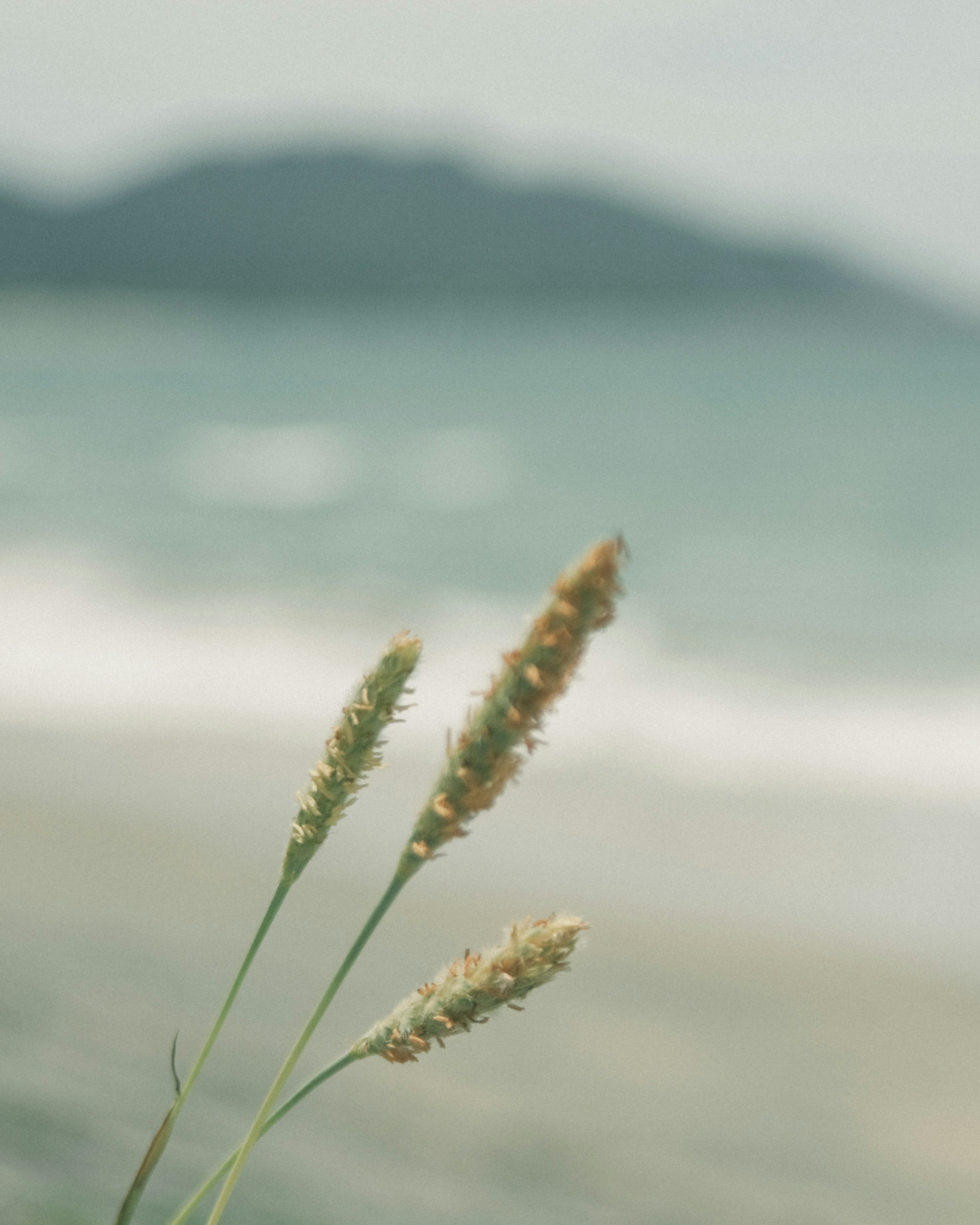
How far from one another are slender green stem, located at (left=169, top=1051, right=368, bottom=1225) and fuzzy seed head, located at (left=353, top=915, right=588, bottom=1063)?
0.05 feet

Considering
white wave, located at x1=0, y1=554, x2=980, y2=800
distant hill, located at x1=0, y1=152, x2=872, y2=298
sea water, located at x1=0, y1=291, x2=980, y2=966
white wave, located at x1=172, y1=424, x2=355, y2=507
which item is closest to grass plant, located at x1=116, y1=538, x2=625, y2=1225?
sea water, located at x1=0, y1=291, x2=980, y2=966

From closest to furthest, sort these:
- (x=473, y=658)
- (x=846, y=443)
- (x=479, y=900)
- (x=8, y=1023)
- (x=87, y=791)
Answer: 1. (x=8, y=1023)
2. (x=479, y=900)
3. (x=87, y=791)
4. (x=473, y=658)
5. (x=846, y=443)

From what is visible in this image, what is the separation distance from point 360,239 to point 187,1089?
23.9m

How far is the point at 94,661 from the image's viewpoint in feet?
20.6

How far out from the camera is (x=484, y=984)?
51 centimetres

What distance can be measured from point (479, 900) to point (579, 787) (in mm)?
970

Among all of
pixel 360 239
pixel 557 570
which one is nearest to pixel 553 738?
pixel 557 570

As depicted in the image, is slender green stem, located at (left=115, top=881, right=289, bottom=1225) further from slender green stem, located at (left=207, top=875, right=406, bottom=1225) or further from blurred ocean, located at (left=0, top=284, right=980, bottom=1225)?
blurred ocean, located at (left=0, top=284, right=980, bottom=1225)

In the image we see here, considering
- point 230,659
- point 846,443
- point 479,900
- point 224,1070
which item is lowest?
point 224,1070

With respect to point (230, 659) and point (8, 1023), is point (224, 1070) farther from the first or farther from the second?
point (230, 659)

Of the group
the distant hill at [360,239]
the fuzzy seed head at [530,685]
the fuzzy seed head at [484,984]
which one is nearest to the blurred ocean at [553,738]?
the fuzzy seed head at [530,685]

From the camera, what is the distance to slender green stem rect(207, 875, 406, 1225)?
1.63 feet

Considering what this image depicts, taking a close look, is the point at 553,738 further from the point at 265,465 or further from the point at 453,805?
the point at 265,465

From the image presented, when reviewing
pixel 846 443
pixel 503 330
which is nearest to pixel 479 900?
pixel 846 443
